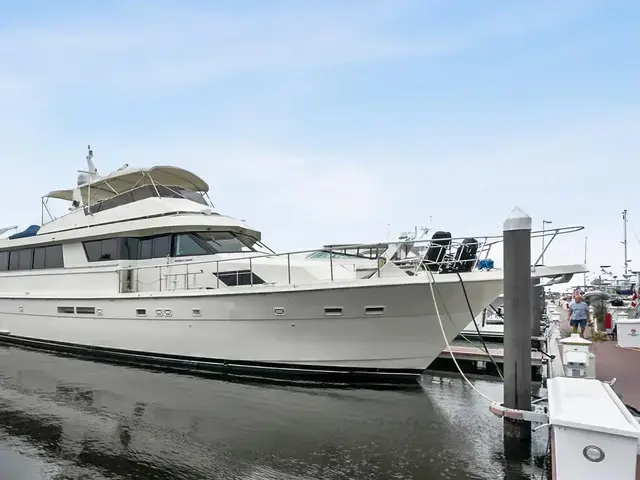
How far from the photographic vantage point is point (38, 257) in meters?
13.2

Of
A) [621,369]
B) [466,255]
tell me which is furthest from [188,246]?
[621,369]

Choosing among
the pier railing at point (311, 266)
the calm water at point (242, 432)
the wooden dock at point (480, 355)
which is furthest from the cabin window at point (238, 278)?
the wooden dock at point (480, 355)

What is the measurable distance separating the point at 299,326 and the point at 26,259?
9.62m

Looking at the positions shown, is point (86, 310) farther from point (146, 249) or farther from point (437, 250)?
point (437, 250)

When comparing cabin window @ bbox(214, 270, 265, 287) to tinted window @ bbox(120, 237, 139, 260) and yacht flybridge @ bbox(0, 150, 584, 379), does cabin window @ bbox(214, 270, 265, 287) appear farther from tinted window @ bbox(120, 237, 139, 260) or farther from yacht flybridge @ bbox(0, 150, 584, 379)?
tinted window @ bbox(120, 237, 139, 260)

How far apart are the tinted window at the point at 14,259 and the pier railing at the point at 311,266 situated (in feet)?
17.6

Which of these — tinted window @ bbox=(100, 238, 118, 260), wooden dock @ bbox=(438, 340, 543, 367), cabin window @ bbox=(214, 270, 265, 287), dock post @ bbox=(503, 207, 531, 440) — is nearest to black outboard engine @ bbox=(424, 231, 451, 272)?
dock post @ bbox=(503, 207, 531, 440)

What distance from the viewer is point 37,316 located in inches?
492

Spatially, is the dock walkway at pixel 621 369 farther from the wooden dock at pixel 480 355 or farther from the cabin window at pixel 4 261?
the cabin window at pixel 4 261

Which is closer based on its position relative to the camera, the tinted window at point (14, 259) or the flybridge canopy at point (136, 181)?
the flybridge canopy at point (136, 181)

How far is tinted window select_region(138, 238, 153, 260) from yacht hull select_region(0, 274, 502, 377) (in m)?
1.19

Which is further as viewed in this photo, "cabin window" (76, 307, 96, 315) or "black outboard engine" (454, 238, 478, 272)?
"cabin window" (76, 307, 96, 315)

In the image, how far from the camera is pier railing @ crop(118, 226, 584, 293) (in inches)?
320

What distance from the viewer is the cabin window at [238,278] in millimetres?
9477
